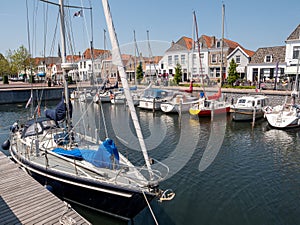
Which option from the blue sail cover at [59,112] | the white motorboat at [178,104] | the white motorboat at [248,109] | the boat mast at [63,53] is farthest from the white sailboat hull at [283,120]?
the boat mast at [63,53]

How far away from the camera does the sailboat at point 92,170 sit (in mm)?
7480

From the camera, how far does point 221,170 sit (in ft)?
43.4

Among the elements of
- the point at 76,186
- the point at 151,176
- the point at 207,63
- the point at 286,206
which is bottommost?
the point at 286,206

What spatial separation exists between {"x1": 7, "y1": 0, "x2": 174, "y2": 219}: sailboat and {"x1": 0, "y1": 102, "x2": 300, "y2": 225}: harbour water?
37.9 inches

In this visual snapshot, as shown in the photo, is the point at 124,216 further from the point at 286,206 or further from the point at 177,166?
the point at 286,206

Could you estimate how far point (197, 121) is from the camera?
25.7 metres

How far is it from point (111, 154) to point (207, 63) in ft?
156

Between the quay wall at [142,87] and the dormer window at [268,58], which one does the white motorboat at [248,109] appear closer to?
the quay wall at [142,87]

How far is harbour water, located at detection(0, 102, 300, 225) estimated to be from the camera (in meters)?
9.19

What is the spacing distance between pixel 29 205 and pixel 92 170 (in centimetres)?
225

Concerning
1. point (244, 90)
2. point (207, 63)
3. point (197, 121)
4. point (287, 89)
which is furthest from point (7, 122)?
point (207, 63)

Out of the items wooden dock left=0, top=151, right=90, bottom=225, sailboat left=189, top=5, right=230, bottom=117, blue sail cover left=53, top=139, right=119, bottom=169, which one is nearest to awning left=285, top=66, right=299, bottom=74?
sailboat left=189, top=5, right=230, bottom=117

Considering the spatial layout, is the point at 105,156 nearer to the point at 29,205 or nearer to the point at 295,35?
the point at 29,205

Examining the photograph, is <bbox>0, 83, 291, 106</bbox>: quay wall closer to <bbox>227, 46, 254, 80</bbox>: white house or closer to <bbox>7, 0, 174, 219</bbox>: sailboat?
<bbox>227, 46, 254, 80</bbox>: white house
